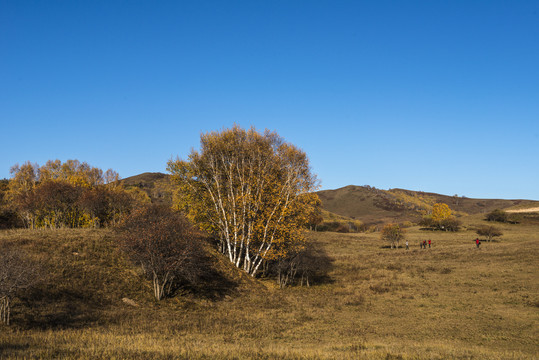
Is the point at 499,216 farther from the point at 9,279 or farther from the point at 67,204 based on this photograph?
the point at 9,279

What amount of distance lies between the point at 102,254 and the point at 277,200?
17.8m

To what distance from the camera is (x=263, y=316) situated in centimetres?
2372

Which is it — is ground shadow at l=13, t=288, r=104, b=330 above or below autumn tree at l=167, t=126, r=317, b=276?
below

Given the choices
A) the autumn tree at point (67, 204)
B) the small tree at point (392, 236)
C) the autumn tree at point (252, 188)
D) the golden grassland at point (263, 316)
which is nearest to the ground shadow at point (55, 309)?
the golden grassland at point (263, 316)

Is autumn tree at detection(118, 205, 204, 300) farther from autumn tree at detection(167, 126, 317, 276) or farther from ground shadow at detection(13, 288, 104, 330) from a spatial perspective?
autumn tree at detection(167, 126, 317, 276)

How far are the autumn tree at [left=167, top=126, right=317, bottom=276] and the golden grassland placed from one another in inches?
190

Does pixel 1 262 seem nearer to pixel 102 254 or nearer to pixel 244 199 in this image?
pixel 102 254

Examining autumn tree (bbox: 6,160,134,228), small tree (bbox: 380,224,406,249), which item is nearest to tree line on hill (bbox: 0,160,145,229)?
autumn tree (bbox: 6,160,134,228)

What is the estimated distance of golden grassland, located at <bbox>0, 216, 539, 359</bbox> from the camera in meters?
13.6

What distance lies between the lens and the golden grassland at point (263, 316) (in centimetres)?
1363

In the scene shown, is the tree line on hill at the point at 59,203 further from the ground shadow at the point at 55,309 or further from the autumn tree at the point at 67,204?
the ground shadow at the point at 55,309

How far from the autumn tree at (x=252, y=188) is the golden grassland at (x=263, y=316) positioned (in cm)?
484

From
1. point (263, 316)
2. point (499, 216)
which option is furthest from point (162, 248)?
point (499, 216)

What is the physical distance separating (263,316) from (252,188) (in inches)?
689
